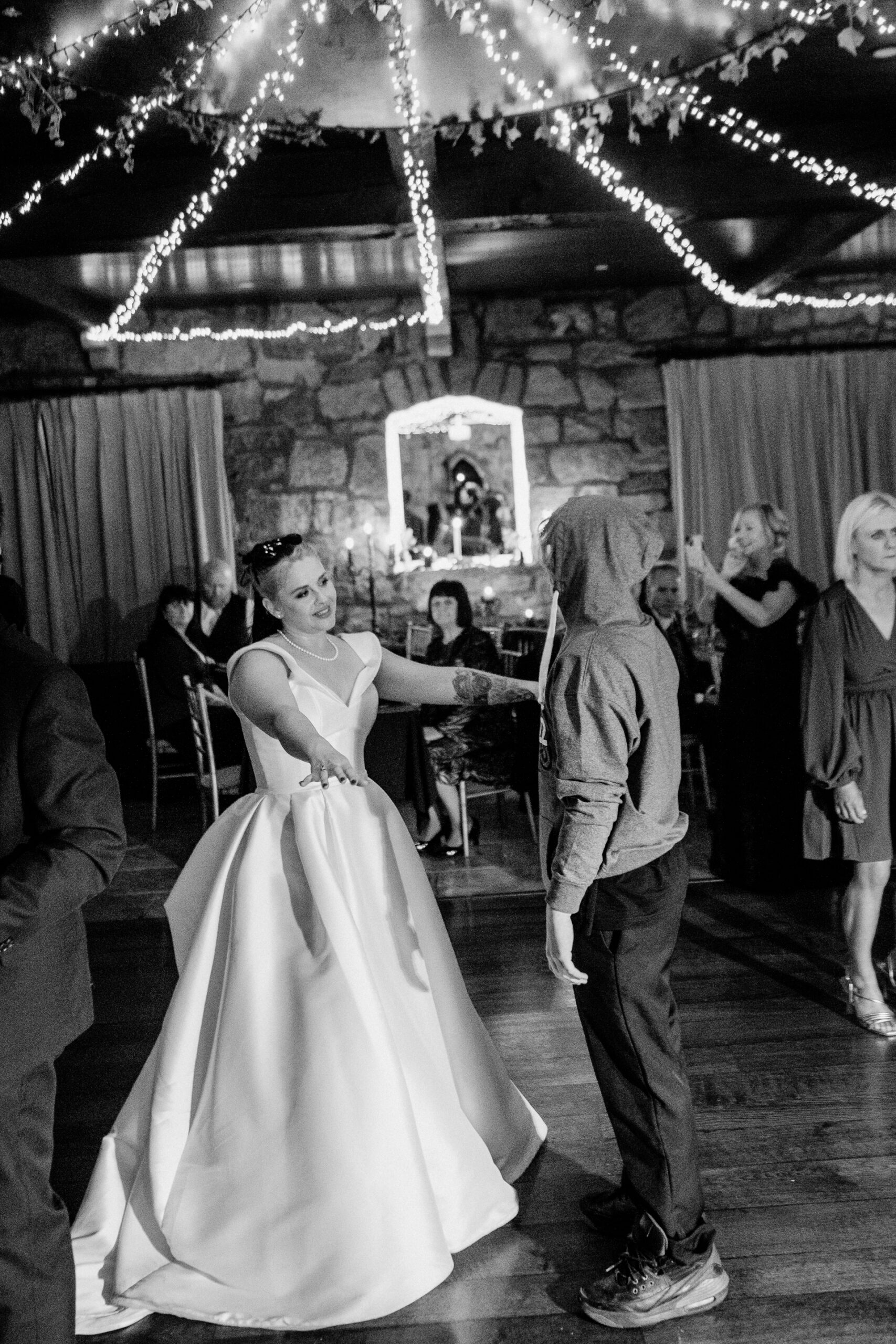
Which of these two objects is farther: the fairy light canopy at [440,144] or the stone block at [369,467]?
the stone block at [369,467]

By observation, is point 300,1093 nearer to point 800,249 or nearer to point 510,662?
point 510,662

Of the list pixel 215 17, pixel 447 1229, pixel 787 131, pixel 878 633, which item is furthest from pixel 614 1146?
pixel 787 131

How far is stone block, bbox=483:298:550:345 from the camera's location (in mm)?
8320

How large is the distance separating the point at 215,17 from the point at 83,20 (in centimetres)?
38

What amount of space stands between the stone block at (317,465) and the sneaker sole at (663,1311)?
268 inches

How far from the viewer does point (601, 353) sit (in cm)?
837

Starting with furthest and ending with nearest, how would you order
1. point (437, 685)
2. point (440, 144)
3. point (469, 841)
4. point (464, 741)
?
1. point (469, 841)
2. point (440, 144)
3. point (464, 741)
4. point (437, 685)

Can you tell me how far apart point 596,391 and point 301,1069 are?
6938mm

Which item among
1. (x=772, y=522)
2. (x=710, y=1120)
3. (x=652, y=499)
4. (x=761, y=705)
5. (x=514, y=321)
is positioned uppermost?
(x=514, y=321)

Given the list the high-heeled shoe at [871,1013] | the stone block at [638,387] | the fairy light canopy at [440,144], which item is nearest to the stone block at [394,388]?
the fairy light canopy at [440,144]

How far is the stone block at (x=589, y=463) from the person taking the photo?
27.3ft

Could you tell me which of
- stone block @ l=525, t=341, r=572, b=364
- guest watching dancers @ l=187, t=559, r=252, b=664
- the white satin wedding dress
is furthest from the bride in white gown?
stone block @ l=525, t=341, r=572, b=364

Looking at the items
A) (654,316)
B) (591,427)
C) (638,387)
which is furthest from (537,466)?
(654,316)

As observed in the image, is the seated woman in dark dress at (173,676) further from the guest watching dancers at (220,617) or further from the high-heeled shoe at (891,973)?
the high-heeled shoe at (891,973)
